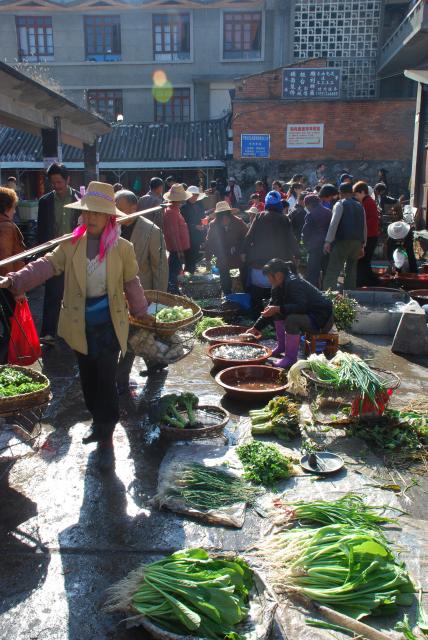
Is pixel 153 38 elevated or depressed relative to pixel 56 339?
elevated

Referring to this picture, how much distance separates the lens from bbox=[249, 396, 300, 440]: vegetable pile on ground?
477 centimetres

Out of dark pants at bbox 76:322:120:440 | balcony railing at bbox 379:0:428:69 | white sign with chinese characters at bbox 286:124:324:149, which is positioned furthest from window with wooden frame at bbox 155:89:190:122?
dark pants at bbox 76:322:120:440

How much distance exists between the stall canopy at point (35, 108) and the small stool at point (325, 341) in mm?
5557

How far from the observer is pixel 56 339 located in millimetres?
7625

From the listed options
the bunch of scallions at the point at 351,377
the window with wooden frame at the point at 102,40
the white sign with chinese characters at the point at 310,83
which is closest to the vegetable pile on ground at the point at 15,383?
the bunch of scallions at the point at 351,377

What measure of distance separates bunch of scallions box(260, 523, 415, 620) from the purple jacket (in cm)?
628

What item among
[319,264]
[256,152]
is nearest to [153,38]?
[256,152]

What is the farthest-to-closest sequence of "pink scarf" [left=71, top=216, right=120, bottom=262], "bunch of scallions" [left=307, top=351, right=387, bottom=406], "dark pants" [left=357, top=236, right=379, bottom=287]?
"dark pants" [left=357, top=236, right=379, bottom=287] → "bunch of scallions" [left=307, top=351, right=387, bottom=406] → "pink scarf" [left=71, top=216, right=120, bottom=262]

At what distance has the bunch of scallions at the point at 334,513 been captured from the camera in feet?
11.1

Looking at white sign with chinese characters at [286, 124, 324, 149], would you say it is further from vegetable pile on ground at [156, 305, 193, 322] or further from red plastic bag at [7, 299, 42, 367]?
red plastic bag at [7, 299, 42, 367]

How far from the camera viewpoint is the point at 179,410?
498 centimetres

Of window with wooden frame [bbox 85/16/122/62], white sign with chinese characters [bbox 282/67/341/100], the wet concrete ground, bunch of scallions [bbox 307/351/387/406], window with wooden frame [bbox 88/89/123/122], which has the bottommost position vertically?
the wet concrete ground

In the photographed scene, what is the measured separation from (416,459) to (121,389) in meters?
2.87

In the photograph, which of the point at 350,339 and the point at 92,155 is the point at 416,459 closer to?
the point at 350,339
